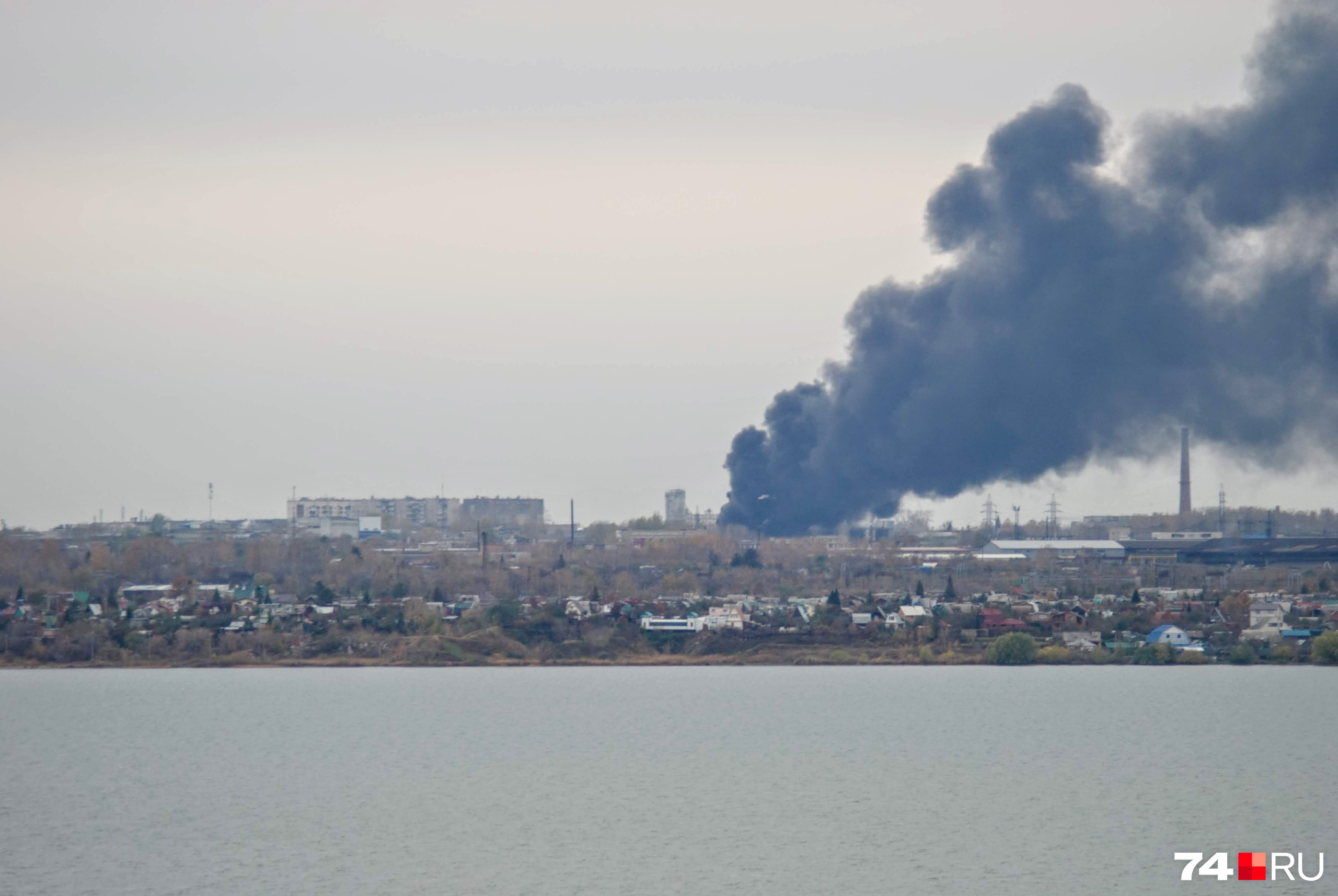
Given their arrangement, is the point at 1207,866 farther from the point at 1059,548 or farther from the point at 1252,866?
the point at 1059,548

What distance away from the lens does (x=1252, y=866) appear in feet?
82.3

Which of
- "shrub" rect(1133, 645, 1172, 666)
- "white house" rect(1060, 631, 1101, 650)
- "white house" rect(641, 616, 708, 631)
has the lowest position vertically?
"shrub" rect(1133, 645, 1172, 666)

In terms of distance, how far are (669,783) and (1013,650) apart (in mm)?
22641

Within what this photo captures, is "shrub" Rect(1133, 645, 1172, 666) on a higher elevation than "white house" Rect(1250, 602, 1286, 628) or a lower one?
lower

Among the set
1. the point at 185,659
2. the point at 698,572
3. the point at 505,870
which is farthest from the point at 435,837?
the point at 698,572

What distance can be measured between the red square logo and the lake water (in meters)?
0.63

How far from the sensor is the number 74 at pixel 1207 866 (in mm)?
24625

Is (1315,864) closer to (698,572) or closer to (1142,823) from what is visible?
(1142,823)

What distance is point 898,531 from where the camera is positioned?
11288cm

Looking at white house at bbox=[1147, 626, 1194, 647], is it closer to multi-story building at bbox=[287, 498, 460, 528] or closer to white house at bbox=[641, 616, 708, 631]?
white house at bbox=[641, 616, 708, 631]

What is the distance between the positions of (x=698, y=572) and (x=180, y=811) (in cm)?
4503

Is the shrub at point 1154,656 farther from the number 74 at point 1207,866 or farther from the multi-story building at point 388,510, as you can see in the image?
the multi-story building at point 388,510

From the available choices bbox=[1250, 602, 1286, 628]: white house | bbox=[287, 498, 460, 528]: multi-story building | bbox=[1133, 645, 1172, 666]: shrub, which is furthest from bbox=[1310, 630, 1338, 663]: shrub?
bbox=[287, 498, 460, 528]: multi-story building

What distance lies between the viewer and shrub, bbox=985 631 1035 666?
176 feet
